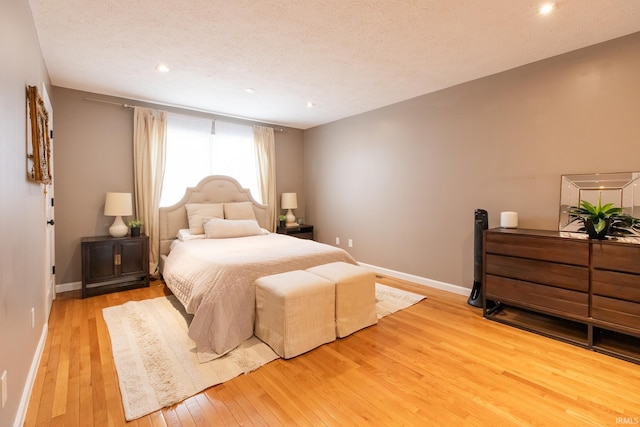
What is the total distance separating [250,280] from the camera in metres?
2.62

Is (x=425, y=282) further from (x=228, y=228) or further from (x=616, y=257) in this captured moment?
(x=228, y=228)

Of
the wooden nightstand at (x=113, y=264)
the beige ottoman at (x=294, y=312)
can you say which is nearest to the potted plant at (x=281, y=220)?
the wooden nightstand at (x=113, y=264)

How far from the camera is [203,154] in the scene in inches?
187

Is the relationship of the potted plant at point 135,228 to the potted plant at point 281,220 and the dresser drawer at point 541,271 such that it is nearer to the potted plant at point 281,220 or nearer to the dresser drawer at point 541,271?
the potted plant at point 281,220

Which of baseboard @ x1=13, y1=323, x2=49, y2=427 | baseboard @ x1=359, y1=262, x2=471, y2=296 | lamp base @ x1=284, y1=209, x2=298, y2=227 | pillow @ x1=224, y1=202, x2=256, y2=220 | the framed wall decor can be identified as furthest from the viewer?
lamp base @ x1=284, y1=209, x2=298, y2=227

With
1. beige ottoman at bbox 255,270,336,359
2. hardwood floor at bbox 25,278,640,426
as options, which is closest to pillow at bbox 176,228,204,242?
hardwood floor at bbox 25,278,640,426

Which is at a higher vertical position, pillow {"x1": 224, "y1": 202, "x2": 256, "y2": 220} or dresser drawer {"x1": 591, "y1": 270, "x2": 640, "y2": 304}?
pillow {"x1": 224, "y1": 202, "x2": 256, "y2": 220}

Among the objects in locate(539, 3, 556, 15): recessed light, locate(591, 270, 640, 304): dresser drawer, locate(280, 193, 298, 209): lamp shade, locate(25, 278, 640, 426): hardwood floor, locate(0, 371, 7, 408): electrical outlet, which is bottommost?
locate(25, 278, 640, 426): hardwood floor

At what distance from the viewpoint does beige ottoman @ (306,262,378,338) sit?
104 inches

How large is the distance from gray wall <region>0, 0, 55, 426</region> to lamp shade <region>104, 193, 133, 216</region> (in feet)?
5.03

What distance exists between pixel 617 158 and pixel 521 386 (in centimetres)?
215

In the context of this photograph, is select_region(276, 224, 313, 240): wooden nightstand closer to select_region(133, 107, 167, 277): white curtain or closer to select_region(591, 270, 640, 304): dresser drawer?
select_region(133, 107, 167, 277): white curtain

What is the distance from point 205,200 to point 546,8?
14.5 feet

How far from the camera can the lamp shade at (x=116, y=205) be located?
12.3 ft
